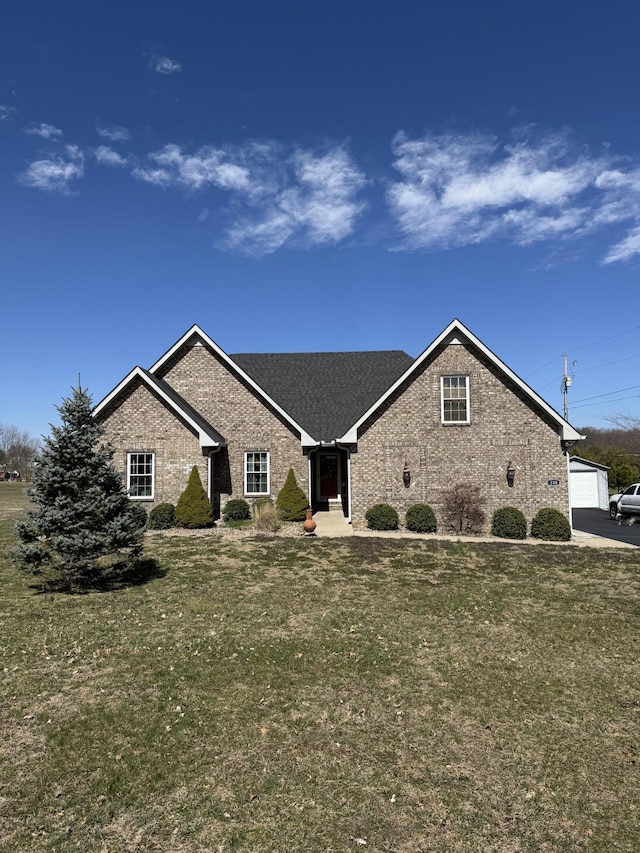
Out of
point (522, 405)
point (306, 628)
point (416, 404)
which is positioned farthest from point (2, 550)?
point (522, 405)

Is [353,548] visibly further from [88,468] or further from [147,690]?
[147,690]

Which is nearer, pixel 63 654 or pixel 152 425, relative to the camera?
pixel 63 654

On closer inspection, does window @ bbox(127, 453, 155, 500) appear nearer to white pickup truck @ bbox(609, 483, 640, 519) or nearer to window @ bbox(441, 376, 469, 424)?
window @ bbox(441, 376, 469, 424)

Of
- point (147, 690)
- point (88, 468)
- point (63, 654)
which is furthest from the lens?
point (88, 468)

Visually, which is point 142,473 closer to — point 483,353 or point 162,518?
point 162,518

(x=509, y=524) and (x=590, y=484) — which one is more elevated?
(x=590, y=484)

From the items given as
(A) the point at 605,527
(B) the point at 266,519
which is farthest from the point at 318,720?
(A) the point at 605,527

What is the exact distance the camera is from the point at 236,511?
69.1ft

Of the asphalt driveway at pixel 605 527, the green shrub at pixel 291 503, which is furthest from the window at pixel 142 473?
the asphalt driveway at pixel 605 527

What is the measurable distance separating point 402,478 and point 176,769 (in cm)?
1512

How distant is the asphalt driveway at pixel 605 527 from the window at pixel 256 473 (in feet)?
43.5

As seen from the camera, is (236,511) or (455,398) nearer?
(455,398)

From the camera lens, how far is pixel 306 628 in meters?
8.34

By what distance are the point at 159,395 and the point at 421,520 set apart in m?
11.0
